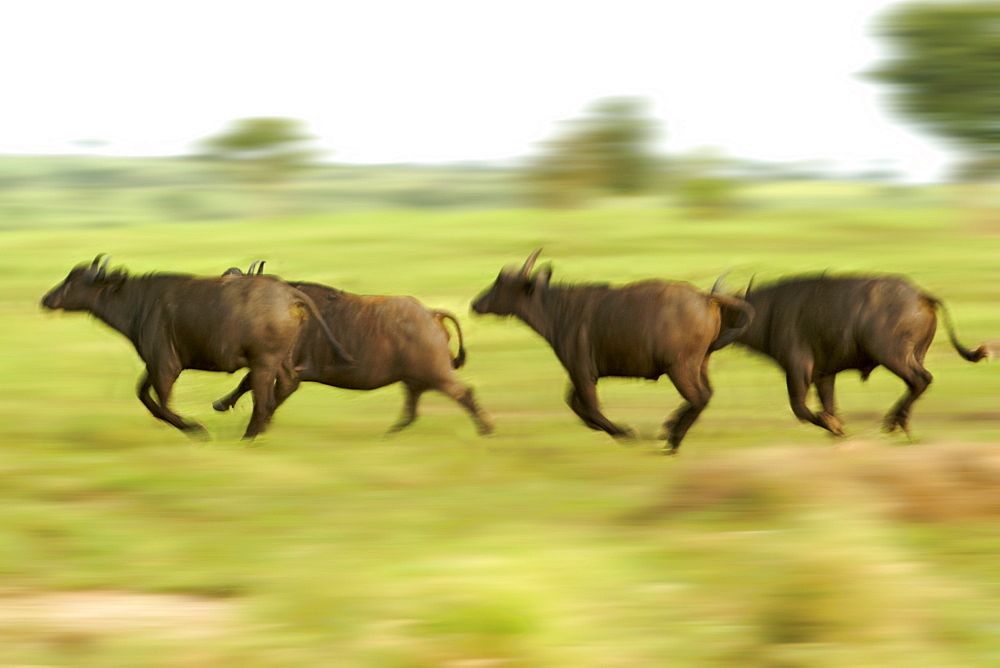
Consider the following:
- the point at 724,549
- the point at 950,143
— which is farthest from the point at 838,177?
the point at 724,549

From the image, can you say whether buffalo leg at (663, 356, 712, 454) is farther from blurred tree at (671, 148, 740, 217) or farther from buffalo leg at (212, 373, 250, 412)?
blurred tree at (671, 148, 740, 217)

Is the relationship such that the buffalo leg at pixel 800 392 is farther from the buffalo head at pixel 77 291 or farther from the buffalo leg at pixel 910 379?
the buffalo head at pixel 77 291

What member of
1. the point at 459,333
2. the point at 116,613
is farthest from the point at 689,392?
the point at 116,613

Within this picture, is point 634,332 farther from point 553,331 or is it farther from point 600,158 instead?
point 600,158

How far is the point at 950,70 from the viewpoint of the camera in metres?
40.6

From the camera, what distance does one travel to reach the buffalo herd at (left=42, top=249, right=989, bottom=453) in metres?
10.5

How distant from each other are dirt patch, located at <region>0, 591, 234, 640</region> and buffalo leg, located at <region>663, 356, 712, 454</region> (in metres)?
4.62

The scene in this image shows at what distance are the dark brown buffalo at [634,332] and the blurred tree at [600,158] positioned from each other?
3700cm

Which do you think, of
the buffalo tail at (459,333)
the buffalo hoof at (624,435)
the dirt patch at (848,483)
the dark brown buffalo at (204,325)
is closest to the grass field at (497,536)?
the dirt patch at (848,483)

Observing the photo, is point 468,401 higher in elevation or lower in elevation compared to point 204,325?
lower

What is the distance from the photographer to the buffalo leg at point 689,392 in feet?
34.6

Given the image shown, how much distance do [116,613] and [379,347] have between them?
15.3ft

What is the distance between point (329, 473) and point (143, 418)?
3266 mm

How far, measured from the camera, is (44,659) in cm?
604
